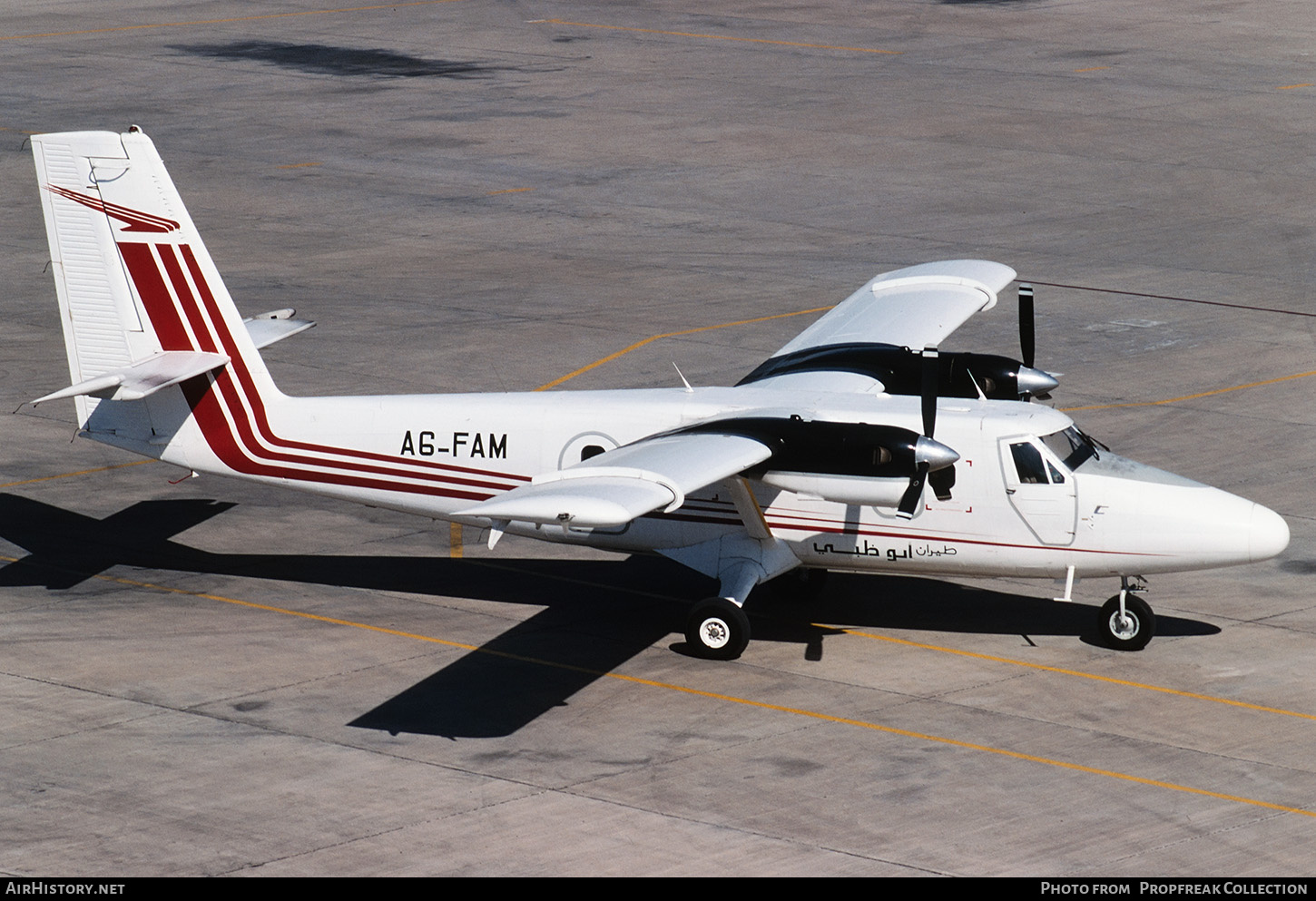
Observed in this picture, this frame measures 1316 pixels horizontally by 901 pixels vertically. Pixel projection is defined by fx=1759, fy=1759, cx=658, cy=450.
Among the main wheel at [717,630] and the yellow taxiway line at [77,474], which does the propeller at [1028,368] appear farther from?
the yellow taxiway line at [77,474]

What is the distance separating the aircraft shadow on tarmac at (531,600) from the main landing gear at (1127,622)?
0.53 metres

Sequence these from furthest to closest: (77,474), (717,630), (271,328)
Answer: (77,474)
(271,328)
(717,630)

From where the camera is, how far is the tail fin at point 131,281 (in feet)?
82.1

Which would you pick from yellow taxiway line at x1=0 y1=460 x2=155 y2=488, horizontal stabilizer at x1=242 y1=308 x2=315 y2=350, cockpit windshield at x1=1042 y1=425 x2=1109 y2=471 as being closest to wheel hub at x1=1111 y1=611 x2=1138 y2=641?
cockpit windshield at x1=1042 y1=425 x2=1109 y2=471

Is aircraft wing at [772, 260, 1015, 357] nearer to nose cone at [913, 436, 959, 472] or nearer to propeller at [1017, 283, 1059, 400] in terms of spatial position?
propeller at [1017, 283, 1059, 400]

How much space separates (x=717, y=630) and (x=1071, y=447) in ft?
17.2

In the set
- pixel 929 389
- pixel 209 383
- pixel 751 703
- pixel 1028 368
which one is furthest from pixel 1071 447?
pixel 209 383

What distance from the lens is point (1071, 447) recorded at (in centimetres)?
2316

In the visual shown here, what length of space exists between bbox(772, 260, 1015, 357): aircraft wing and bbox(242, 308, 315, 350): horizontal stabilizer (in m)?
7.67

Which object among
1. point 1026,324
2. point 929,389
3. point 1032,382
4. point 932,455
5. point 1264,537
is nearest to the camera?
point 932,455

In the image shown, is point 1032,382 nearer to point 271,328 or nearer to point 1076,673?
point 1076,673

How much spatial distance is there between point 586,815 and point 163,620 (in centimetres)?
844
